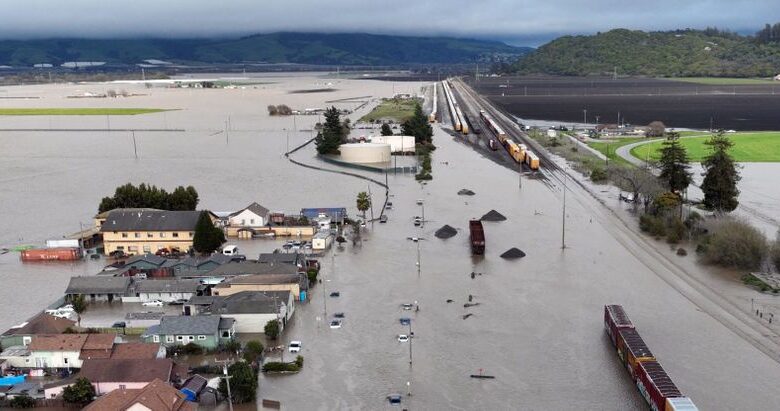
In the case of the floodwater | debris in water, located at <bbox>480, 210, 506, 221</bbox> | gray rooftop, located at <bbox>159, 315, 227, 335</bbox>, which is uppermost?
gray rooftop, located at <bbox>159, 315, 227, 335</bbox>

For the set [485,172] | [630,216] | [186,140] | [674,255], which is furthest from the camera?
[186,140]

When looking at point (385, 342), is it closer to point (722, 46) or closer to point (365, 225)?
point (365, 225)

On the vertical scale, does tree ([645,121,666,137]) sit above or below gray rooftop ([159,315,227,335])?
above

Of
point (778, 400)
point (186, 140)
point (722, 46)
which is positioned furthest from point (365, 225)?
point (722, 46)

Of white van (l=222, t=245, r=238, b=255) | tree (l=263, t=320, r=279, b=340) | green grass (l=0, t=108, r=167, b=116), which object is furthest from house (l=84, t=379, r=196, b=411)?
green grass (l=0, t=108, r=167, b=116)

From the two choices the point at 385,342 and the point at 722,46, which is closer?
the point at 385,342

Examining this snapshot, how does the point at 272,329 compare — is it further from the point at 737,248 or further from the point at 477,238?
the point at 737,248

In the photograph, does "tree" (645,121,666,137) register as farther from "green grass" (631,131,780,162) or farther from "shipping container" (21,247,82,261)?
"shipping container" (21,247,82,261)

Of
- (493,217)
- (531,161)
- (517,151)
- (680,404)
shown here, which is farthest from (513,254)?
(517,151)
